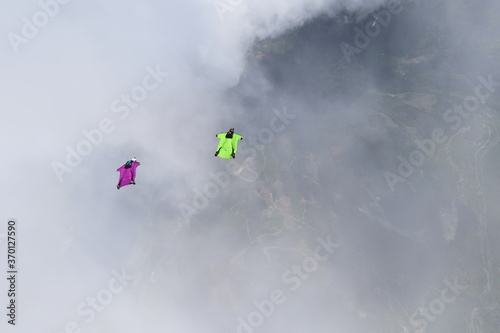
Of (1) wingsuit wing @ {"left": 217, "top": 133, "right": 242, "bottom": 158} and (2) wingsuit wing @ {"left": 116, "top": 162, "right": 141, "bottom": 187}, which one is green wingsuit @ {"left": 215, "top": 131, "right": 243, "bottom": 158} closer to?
(1) wingsuit wing @ {"left": 217, "top": 133, "right": 242, "bottom": 158}

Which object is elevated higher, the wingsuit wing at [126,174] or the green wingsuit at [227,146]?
the green wingsuit at [227,146]

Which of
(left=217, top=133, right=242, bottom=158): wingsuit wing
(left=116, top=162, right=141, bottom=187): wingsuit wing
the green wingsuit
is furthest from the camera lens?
(left=217, top=133, right=242, bottom=158): wingsuit wing

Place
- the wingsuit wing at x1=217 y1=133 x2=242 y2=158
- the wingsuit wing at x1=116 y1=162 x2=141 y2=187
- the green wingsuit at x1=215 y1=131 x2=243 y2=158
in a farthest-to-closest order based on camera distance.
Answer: the wingsuit wing at x1=217 y1=133 x2=242 y2=158 → the green wingsuit at x1=215 y1=131 x2=243 y2=158 → the wingsuit wing at x1=116 y1=162 x2=141 y2=187

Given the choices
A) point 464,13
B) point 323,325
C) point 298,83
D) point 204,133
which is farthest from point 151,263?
point 464,13

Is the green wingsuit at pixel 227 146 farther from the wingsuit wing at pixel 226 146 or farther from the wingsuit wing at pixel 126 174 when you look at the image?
the wingsuit wing at pixel 126 174

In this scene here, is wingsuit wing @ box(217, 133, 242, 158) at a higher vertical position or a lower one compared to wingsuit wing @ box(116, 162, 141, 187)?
higher

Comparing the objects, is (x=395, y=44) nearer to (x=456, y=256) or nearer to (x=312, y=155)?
(x=312, y=155)

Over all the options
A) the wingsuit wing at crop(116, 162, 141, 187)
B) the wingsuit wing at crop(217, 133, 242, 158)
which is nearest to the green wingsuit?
the wingsuit wing at crop(217, 133, 242, 158)

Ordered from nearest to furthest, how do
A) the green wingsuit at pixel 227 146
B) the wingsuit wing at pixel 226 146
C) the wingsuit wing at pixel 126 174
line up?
the wingsuit wing at pixel 126 174
the green wingsuit at pixel 227 146
the wingsuit wing at pixel 226 146

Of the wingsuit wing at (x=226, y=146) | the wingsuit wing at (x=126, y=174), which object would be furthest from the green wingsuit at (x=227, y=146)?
the wingsuit wing at (x=126, y=174)

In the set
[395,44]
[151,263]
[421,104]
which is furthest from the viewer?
[395,44]

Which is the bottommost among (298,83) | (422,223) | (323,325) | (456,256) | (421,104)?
(323,325)
